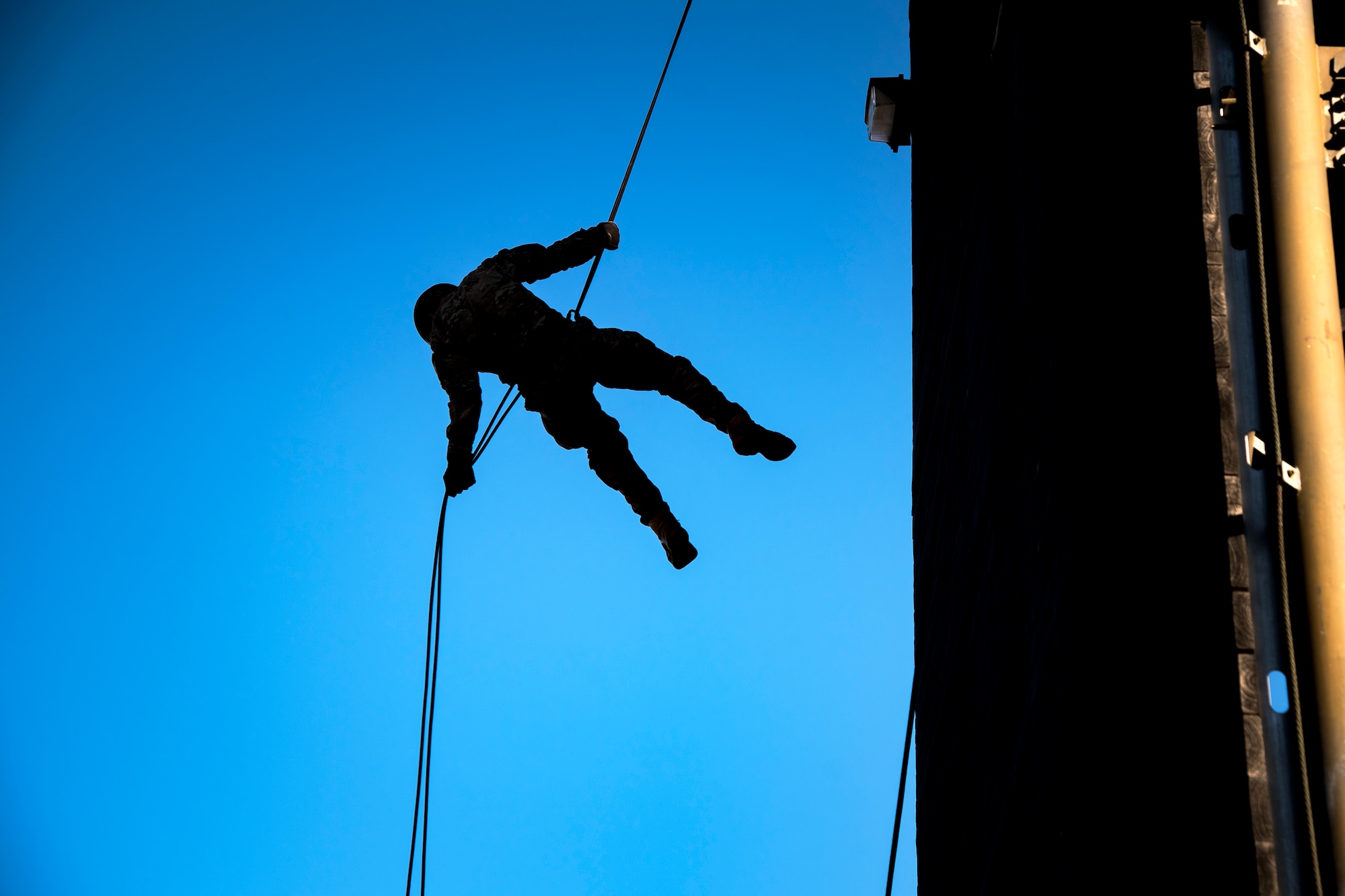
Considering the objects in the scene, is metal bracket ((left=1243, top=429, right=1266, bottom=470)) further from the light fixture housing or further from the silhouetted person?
the light fixture housing

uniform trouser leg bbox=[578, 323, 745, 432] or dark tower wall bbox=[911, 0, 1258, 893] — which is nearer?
dark tower wall bbox=[911, 0, 1258, 893]

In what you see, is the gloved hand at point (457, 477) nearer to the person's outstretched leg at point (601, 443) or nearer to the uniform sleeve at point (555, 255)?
the person's outstretched leg at point (601, 443)

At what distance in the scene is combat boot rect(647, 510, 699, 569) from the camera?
680 centimetres

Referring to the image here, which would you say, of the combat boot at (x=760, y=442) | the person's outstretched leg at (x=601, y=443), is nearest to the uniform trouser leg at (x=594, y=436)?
the person's outstretched leg at (x=601, y=443)

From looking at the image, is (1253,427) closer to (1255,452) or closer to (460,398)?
(1255,452)

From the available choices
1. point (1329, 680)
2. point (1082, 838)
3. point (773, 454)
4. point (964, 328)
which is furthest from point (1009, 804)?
point (773, 454)

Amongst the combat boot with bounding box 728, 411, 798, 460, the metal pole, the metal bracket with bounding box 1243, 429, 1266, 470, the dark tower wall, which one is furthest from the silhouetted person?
the metal bracket with bounding box 1243, 429, 1266, 470

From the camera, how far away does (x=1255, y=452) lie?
2.59 m

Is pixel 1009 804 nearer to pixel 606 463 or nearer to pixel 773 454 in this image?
pixel 773 454

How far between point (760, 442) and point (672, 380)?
2.97 feet

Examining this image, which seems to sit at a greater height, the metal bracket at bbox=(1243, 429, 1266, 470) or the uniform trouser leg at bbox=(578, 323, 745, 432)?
the uniform trouser leg at bbox=(578, 323, 745, 432)

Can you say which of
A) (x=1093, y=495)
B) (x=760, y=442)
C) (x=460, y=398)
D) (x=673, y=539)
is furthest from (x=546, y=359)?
(x=1093, y=495)

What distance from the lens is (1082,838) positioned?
8.85 ft

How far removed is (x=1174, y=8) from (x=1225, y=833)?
1.87 metres
